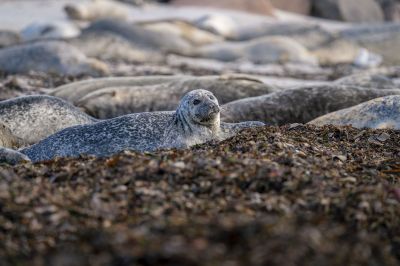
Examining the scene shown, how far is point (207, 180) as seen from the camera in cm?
407

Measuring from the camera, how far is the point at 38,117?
7.21m

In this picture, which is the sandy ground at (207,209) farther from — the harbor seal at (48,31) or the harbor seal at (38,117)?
the harbor seal at (48,31)

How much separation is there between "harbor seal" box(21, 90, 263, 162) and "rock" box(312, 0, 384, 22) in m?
16.6

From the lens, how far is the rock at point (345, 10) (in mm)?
22297

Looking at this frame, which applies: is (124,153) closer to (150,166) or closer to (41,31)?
(150,166)

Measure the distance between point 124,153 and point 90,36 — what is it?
33.9 feet

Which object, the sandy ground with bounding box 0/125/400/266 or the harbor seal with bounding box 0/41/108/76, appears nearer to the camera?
the sandy ground with bounding box 0/125/400/266

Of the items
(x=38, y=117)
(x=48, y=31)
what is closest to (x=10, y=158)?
(x=38, y=117)

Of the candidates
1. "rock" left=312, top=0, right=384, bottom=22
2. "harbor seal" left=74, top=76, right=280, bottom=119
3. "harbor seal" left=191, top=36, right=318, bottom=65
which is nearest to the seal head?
"harbor seal" left=74, top=76, right=280, bottom=119

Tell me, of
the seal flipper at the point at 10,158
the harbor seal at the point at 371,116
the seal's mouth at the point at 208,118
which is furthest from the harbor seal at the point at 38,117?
the harbor seal at the point at 371,116

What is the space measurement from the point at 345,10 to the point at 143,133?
681 inches

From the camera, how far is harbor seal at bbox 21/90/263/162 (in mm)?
5914

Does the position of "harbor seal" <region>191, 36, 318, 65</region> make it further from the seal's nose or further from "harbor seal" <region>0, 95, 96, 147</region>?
the seal's nose

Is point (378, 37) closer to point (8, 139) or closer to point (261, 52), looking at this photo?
point (261, 52)
